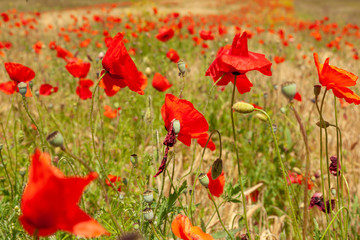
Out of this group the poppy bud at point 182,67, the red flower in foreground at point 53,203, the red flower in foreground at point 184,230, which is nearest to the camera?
the red flower in foreground at point 53,203

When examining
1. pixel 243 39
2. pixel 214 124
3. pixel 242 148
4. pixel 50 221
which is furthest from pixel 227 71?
pixel 214 124

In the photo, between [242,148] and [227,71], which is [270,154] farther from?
[227,71]

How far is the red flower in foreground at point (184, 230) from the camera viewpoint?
908mm

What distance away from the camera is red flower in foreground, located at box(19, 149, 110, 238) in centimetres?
49

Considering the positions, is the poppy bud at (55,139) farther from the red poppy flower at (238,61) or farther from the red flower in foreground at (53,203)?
the red poppy flower at (238,61)

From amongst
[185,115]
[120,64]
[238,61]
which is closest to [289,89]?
[238,61]

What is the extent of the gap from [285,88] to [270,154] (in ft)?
5.73

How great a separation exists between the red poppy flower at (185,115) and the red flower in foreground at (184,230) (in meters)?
0.30

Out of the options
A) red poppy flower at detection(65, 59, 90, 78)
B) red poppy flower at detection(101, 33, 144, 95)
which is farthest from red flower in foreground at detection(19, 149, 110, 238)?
red poppy flower at detection(65, 59, 90, 78)

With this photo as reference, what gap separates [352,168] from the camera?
2.19 metres

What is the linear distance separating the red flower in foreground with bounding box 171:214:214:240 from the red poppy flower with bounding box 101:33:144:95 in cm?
46

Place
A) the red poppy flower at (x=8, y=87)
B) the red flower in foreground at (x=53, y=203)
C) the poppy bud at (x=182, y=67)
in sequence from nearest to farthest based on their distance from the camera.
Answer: the red flower in foreground at (x=53, y=203) → the poppy bud at (x=182, y=67) → the red poppy flower at (x=8, y=87)

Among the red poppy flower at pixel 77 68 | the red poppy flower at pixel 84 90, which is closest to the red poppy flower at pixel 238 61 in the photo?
the red poppy flower at pixel 77 68

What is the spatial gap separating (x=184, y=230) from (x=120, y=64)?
2.00ft
